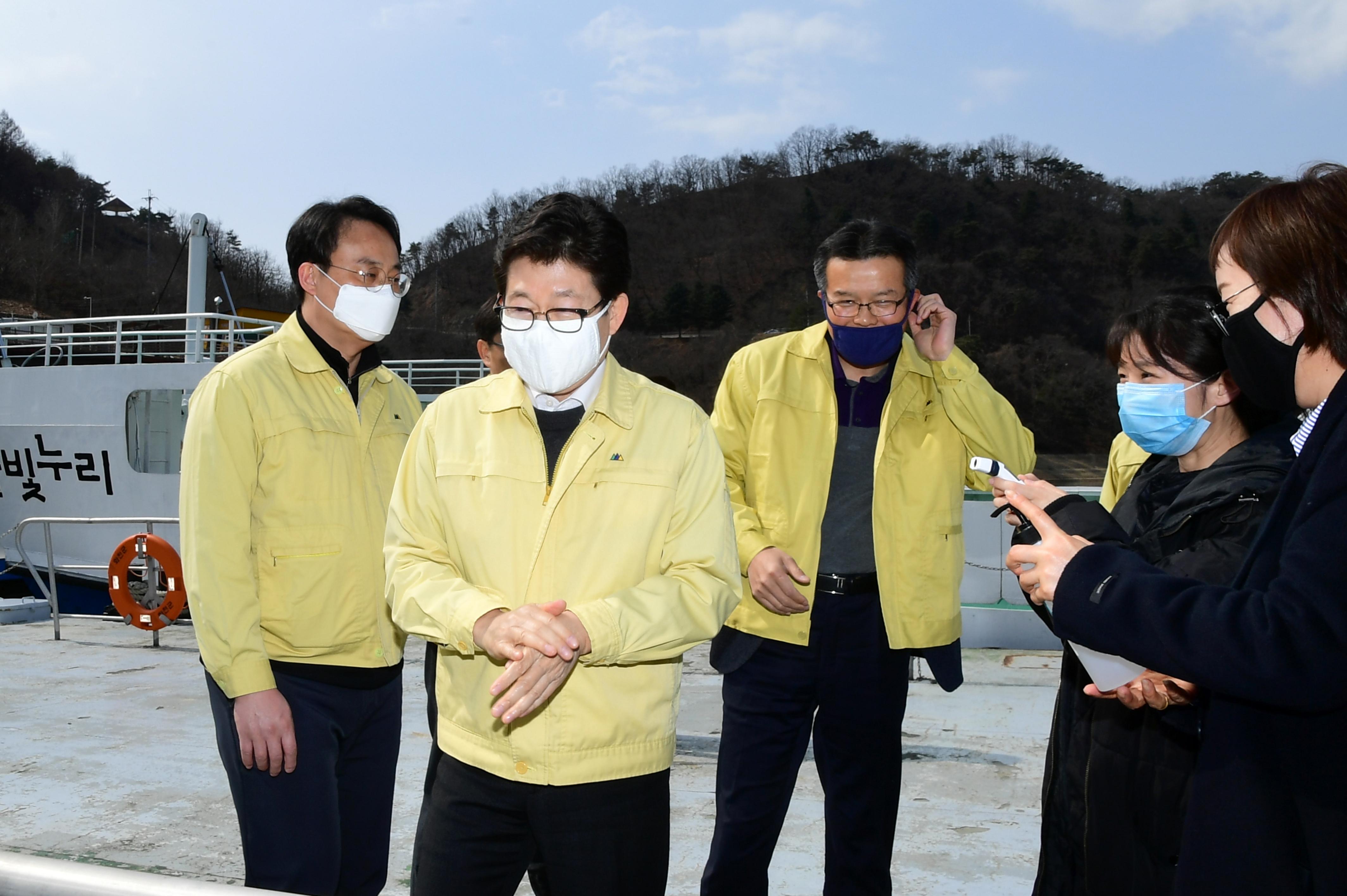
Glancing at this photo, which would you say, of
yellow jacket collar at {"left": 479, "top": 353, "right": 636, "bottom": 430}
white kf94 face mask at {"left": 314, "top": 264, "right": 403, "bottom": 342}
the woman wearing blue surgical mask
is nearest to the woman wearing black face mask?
the woman wearing blue surgical mask

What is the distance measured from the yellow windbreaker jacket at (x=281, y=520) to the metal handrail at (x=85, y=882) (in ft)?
3.98

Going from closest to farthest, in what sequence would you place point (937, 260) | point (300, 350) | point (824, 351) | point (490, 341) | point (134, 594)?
point (300, 350), point (824, 351), point (490, 341), point (134, 594), point (937, 260)

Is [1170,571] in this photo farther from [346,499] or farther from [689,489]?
[346,499]

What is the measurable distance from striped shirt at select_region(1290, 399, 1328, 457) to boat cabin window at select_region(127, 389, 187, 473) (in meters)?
12.9

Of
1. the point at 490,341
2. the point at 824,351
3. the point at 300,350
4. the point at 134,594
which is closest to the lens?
the point at 300,350

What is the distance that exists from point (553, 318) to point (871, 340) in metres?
1.15

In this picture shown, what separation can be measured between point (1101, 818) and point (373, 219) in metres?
2.11

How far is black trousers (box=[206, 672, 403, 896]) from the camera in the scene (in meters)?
2.02

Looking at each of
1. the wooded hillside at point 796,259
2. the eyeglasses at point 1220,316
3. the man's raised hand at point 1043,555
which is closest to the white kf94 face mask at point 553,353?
the man's raised hand at point 1043,555

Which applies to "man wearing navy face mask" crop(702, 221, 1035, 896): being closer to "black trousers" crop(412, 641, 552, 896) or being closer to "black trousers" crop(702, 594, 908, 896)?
"black trousers" crop(702, 594, 908, 896)

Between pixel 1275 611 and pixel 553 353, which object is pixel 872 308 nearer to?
pixel 553 353

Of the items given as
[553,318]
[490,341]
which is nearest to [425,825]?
[553,318]

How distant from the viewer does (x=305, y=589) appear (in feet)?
7.00

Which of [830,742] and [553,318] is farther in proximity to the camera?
[830,742]
